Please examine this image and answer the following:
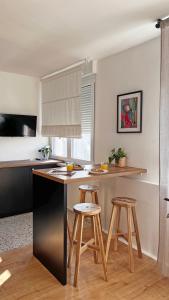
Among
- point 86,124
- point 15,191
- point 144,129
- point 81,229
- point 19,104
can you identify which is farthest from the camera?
point 19,104

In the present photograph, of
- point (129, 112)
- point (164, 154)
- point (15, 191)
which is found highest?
point (129, 112)

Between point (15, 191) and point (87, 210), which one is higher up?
point (87, 210)

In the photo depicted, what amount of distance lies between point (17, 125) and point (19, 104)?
1.42ft

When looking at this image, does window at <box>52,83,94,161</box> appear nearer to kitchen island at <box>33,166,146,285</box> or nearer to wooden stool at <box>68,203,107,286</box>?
kitchen island at <box>33,166,146,285</box>

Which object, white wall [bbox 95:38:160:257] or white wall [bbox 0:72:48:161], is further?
white wall [bbox 0:72:48:161]

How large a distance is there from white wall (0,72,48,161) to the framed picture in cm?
206

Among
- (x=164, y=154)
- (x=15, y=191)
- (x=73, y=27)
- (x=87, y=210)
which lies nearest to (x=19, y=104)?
(x=15, y=191)

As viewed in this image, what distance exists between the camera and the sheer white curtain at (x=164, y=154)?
7.09 feet

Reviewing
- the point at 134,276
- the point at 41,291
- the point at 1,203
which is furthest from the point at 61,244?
the point at 1,203

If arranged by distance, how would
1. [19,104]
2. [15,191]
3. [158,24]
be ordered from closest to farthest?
[158,24] → [15,191] → [19,104]

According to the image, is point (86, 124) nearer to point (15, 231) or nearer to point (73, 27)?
point (73, 27)

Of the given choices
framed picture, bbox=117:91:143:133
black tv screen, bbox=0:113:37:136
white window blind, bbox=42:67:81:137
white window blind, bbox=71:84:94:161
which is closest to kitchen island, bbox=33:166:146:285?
framed picture, bbox=117:91:143:133

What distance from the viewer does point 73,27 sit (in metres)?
2.29

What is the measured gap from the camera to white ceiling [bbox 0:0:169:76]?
1.90 metres
